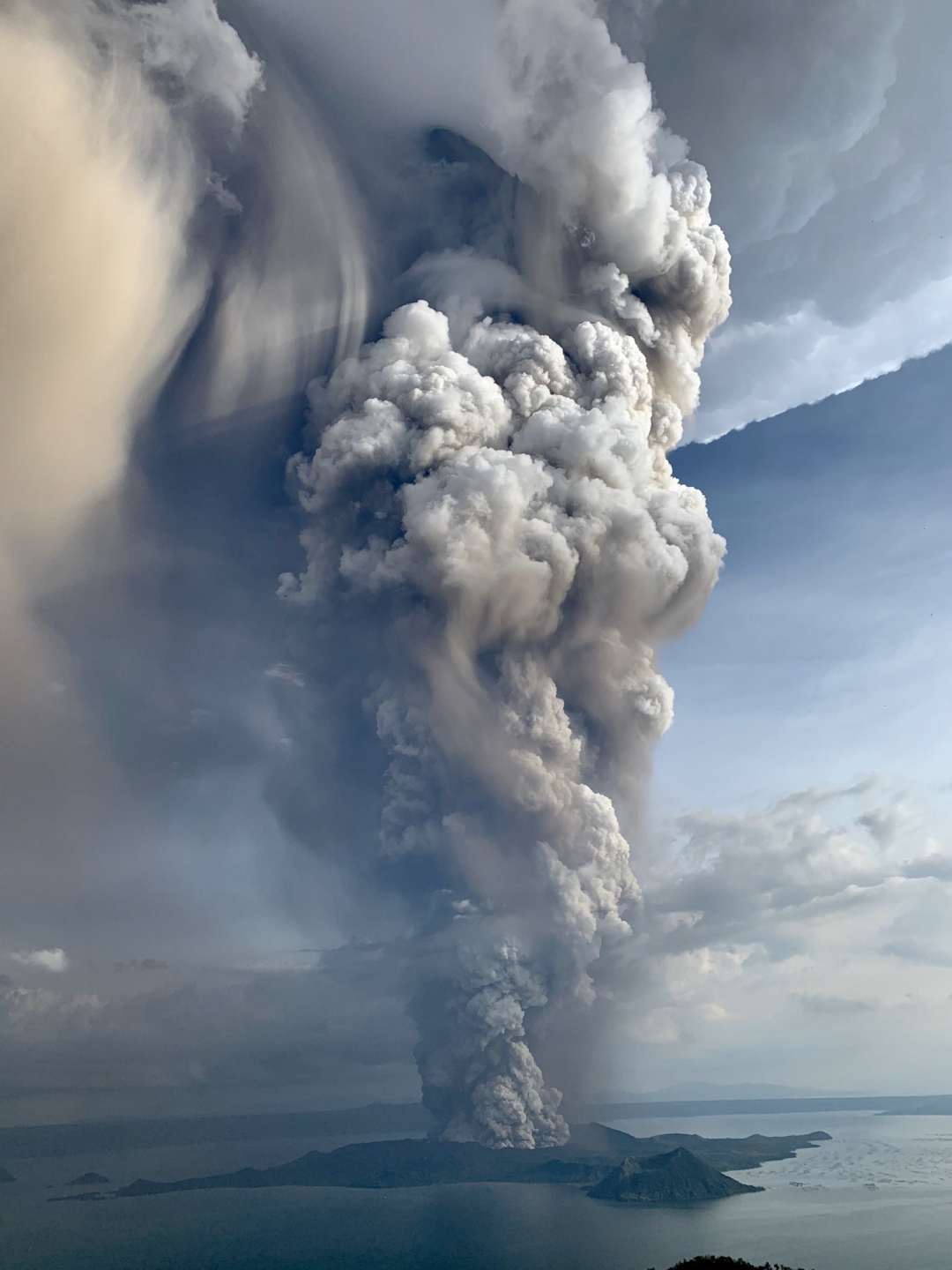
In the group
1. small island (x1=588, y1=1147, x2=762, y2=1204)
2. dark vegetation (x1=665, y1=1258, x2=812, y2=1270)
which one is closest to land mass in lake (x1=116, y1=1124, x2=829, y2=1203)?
small island (x1=588, y1=1147, x2=762, y2=1204)

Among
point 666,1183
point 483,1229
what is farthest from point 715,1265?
point 666,1183

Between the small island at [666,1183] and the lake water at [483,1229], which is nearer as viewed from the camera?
the lake water at [483,1229]

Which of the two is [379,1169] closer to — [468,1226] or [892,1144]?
[468,1226]

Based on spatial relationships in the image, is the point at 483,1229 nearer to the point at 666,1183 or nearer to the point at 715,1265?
the point at 666,1183

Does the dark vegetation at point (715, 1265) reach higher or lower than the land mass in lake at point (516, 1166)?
higher

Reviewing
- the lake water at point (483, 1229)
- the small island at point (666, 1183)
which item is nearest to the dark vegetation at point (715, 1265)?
the lake water at point (483, 1229)

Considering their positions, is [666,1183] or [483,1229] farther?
[666,1183]

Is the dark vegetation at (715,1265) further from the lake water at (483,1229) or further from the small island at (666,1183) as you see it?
the small island at (666,1183)

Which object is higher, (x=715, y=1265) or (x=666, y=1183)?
(x=715, y=1265)
